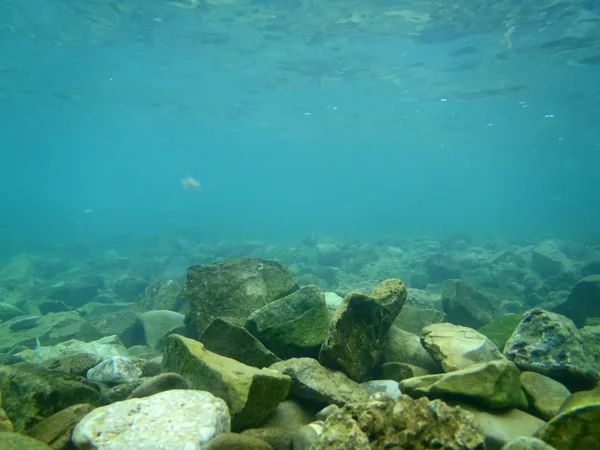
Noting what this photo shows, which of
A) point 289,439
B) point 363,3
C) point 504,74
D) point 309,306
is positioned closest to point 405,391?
point 289,439

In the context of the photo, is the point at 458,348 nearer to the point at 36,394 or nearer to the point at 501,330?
the point at 501,330

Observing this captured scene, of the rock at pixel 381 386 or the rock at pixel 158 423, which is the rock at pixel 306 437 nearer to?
the rock at pixel 158 423

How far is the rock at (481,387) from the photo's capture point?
2.75 meters

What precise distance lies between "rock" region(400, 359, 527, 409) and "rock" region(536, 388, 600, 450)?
44cm

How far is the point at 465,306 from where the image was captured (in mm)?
7457

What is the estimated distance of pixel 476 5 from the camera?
57.4 ft

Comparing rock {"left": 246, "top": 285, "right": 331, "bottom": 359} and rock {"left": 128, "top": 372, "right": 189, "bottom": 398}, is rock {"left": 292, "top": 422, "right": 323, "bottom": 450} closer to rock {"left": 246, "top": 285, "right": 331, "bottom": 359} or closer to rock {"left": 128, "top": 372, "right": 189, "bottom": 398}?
rock {"left": 128, "top": 372, "right": 189, "bottom": 398}

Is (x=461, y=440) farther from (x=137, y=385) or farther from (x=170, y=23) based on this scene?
(x=170, y=23)

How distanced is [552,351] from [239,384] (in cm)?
270

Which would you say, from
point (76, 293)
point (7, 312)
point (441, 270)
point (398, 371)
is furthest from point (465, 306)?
point (76, 293)

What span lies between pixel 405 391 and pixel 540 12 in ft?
68.7

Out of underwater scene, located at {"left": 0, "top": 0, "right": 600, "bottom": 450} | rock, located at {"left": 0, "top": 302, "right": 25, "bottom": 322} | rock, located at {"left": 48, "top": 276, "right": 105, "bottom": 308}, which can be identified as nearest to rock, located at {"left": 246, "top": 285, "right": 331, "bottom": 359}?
underwater scene, located at {"left": 0, "top": 0, "right": 600, "bottom": 450}

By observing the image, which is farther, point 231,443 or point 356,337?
point 356,337

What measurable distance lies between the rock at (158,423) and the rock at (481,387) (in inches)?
56.5
